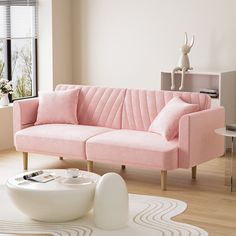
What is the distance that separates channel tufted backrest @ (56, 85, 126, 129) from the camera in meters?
6.38

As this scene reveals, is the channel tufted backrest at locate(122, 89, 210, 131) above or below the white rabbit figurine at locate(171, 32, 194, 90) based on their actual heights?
below

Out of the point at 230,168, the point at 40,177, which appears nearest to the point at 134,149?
the point at 230,168

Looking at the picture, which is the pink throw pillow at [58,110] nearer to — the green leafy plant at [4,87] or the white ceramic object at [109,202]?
the green leafy plant at [4,87]

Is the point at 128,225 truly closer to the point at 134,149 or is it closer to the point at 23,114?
the point at 134,149

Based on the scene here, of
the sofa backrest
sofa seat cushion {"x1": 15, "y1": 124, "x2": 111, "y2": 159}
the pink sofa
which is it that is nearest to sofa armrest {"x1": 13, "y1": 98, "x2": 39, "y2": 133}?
the pink sofa

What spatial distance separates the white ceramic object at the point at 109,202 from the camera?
4406 mm

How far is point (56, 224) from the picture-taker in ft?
14.9

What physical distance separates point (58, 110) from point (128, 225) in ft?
7.37

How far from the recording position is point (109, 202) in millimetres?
4406

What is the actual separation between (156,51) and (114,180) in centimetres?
347

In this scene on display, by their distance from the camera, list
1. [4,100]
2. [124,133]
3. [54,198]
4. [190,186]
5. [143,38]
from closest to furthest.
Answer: [54,198] → [190,186] → [124,133] → [4,100] → [143,38]

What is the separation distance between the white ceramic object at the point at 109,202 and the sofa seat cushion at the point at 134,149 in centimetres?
106

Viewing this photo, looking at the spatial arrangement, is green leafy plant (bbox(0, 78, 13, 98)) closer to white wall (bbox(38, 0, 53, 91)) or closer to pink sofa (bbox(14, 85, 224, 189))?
white wall (bbox(38, 0, 53, 91))

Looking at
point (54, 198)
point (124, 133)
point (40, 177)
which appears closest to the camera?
point (54, 198)
